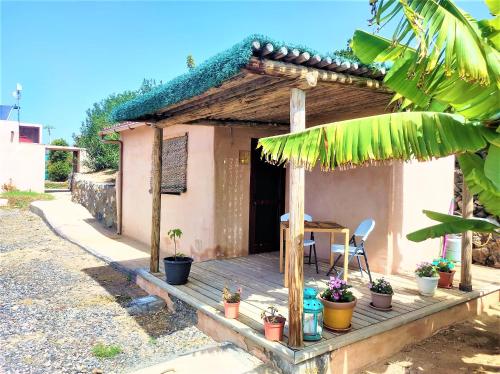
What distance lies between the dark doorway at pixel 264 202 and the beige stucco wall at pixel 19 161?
2192 cm

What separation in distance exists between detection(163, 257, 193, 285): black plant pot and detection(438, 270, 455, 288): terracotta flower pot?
12.0 ft

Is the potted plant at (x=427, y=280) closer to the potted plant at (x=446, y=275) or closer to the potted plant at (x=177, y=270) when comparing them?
→ the potted plant at (x=446, y=275)

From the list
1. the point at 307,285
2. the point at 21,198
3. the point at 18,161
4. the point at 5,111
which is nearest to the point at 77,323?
the point at 307,285

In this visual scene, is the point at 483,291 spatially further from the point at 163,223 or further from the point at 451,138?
the point at 163,223

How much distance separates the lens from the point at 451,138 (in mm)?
2451

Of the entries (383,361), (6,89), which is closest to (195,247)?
(383,361)

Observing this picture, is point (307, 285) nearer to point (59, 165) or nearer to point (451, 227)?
point (451, 227)

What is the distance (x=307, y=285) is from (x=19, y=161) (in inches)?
966

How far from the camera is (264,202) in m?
7.85

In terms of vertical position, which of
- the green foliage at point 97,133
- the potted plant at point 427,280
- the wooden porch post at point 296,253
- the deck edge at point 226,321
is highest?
the green foliage at point 97,133

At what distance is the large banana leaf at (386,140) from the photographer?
2369 millimetres

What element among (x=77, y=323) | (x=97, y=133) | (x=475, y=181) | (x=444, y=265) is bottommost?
(x=77, y=323)

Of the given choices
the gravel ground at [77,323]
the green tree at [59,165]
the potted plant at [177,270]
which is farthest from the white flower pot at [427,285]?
the green tree at [59,165]

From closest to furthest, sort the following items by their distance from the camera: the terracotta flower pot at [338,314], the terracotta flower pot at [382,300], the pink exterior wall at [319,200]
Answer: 1. the terracotta flower pot at [338,314]
2. the terracotta flower pot at [382,300]
3. the pink exterior wall at [319,200]
